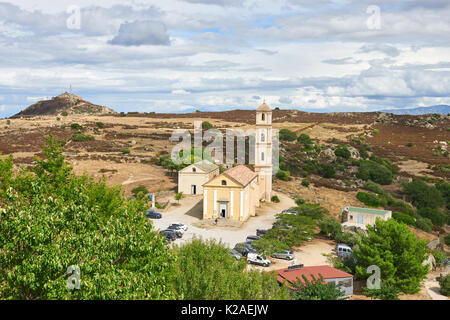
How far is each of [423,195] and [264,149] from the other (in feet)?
114

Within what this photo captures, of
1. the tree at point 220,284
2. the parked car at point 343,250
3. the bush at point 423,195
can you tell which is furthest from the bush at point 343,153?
the tree at point 220,284

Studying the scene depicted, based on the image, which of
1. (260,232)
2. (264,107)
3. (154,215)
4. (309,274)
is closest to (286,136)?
(264,107)

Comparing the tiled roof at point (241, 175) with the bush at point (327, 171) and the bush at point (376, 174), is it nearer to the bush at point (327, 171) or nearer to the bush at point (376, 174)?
the bush at point (327, 171)

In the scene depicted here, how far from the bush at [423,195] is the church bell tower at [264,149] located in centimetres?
3091

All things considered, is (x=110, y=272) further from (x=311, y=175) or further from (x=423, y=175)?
(x=423, y=175)

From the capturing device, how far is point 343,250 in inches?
Answer: 1529

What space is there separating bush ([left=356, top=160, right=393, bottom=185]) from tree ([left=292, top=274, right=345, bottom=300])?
6156 centimetres

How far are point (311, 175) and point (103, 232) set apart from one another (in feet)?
241

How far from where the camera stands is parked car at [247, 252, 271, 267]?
35.1 m

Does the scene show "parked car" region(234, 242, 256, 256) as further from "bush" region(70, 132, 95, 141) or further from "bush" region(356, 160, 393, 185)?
"bush" region(70, 132, 95, 141)

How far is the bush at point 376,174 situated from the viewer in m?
83.8

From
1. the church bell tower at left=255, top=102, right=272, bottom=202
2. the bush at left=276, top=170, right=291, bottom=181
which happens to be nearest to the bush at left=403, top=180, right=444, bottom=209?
the bush at left=276, top=170, right=291, bottom=181

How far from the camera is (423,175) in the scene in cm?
8956
